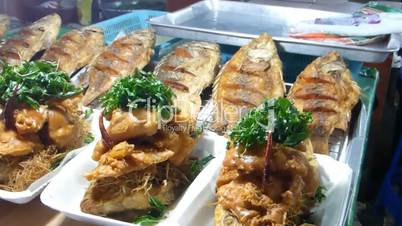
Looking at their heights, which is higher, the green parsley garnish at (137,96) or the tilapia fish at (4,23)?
the green parsley garnish at (137,96)

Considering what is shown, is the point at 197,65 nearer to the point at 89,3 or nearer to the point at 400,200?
the point at 89,3

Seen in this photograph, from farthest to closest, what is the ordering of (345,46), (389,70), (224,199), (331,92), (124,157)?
1. (389,70)
2. (345,46)
3. (331,92)
4. (124,157)
5. (224,199)

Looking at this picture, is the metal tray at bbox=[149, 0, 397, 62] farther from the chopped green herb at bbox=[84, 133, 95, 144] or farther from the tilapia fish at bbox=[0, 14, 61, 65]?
the chopped green herb at bbox=[84, 133, 95, 144]

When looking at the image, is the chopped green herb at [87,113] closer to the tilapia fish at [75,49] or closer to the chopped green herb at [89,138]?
the chopped green herb at [89,138]

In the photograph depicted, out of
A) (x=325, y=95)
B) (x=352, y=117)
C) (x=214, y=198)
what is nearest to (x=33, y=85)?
(x=214, y=198)

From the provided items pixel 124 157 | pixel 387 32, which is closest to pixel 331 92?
pixel 387 32

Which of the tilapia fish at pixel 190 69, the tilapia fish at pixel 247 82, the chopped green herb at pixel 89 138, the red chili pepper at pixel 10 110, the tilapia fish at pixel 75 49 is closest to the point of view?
the red chili pepper at pixel 10 110

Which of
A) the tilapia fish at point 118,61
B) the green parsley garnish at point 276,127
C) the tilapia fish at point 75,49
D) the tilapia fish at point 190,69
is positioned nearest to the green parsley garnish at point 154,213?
the green parsley garnish at point 276,127
